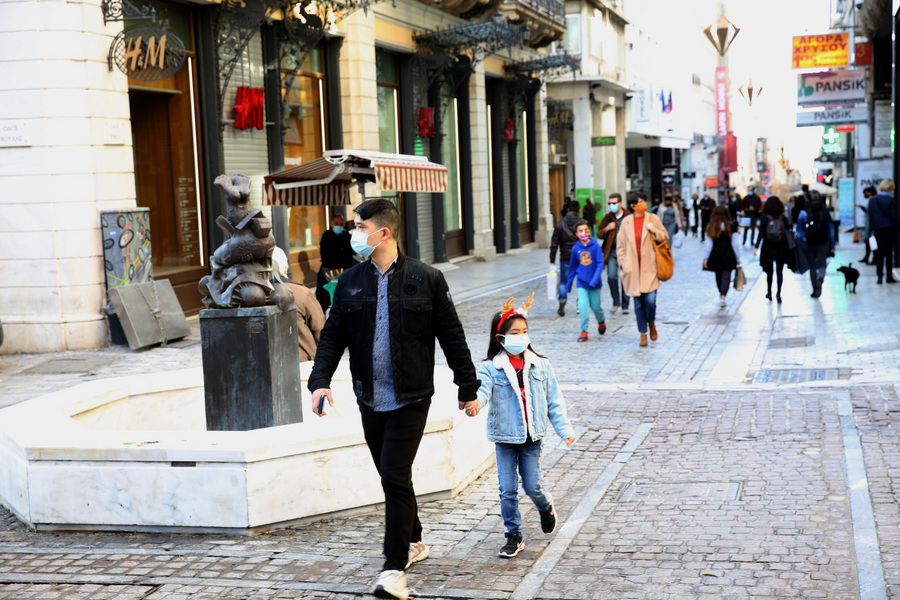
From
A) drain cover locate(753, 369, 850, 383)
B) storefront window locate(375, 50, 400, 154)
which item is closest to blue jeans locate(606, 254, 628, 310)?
drain cover locate(753, 369, 850, 383)

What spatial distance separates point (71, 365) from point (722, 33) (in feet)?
64.7

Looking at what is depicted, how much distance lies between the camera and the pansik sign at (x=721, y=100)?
3533 inches

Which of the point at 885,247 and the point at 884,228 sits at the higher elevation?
the point at 884,228

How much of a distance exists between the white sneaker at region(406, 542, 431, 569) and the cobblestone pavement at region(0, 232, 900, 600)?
3.2 inches

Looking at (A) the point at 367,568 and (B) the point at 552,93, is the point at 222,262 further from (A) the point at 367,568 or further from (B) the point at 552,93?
(B) the point at 552,93

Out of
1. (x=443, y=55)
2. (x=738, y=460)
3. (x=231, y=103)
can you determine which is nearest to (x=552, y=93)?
(x=443, y=55)

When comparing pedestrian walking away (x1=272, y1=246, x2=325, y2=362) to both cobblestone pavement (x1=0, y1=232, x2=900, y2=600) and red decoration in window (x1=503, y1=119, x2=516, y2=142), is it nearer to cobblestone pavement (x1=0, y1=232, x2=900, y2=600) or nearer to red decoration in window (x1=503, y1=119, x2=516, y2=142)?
cobblestone pavement (x1=0, y1=232, x2=900, y2=600)

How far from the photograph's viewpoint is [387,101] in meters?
24.0

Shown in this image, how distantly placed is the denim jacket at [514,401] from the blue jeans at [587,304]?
26.5 ft

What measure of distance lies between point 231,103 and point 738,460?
12074 mm

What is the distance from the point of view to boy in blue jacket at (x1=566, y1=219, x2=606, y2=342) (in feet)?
44.9

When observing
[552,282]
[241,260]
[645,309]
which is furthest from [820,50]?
[241,260]

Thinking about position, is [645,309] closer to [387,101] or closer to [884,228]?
[884,228]

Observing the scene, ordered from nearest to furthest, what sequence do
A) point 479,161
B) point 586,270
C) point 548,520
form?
point 548,520 → point 586,270 → point 479,161
